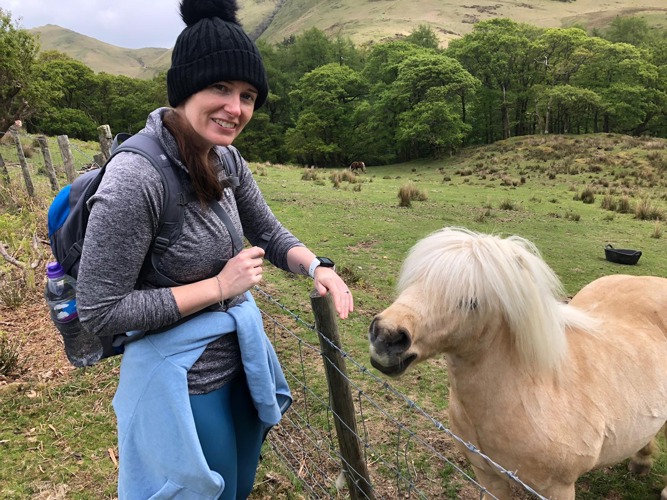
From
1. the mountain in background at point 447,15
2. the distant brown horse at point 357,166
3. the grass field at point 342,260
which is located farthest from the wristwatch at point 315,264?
the mountain in background at point 447,15

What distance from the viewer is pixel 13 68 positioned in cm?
2052

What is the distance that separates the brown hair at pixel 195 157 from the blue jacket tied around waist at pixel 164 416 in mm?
427

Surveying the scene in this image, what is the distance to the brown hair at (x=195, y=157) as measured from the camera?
1304mm

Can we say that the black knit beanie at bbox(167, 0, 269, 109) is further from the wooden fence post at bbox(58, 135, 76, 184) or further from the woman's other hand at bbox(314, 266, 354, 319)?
the wooden fence post at bbox(58, 135, 76, 184)

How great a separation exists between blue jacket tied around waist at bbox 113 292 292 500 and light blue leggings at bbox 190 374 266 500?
8 cm

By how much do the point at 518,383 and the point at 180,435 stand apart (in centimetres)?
157

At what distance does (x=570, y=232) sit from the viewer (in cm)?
970

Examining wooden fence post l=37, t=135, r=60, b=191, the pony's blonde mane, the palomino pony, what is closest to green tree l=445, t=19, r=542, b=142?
wooden fence post l=37, t=135, r=60, b=191

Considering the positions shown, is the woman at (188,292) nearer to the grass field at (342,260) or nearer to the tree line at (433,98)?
the grass field at (342,260)

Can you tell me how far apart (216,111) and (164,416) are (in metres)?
1.03

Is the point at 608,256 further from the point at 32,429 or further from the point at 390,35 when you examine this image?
the point at 390,35

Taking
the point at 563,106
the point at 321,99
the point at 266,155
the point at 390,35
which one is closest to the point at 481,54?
the point at 563,106

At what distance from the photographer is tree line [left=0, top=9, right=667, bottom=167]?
33.7 m

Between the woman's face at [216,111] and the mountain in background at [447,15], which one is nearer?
the woman's face at [216,111]
